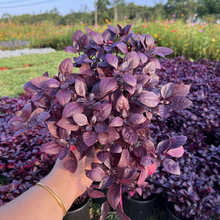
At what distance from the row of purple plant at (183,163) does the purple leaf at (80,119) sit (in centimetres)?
Answer: 40

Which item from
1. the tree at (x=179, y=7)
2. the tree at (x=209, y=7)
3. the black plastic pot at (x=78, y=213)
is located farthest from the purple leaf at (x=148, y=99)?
the tree at (x=209, y=7)

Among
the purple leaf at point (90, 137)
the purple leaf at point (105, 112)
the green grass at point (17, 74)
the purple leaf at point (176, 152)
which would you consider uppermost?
the purple leaf at point (105, 112)

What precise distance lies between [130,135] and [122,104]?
0.12 m

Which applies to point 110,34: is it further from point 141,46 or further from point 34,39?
point 34,39

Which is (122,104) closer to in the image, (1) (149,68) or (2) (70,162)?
(1) (149,68)

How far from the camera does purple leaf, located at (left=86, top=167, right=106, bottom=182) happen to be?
2.71ft

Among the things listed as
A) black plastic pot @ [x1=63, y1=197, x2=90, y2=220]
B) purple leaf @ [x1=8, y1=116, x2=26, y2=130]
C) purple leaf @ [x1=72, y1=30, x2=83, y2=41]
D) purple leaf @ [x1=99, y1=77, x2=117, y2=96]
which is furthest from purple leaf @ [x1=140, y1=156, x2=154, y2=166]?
black plastic pot @ [x1=63, y1=197, x2=90, y2=220]

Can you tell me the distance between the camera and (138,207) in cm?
164

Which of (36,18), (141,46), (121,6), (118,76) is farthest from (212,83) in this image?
(36,18)

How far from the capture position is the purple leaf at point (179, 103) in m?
0.75

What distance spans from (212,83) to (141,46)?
2548 mm

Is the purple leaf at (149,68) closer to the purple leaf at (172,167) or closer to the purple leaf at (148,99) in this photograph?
the purple leaf at (148,99)

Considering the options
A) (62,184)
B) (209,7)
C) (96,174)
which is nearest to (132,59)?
(96,174)

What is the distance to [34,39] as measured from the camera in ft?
36.1
